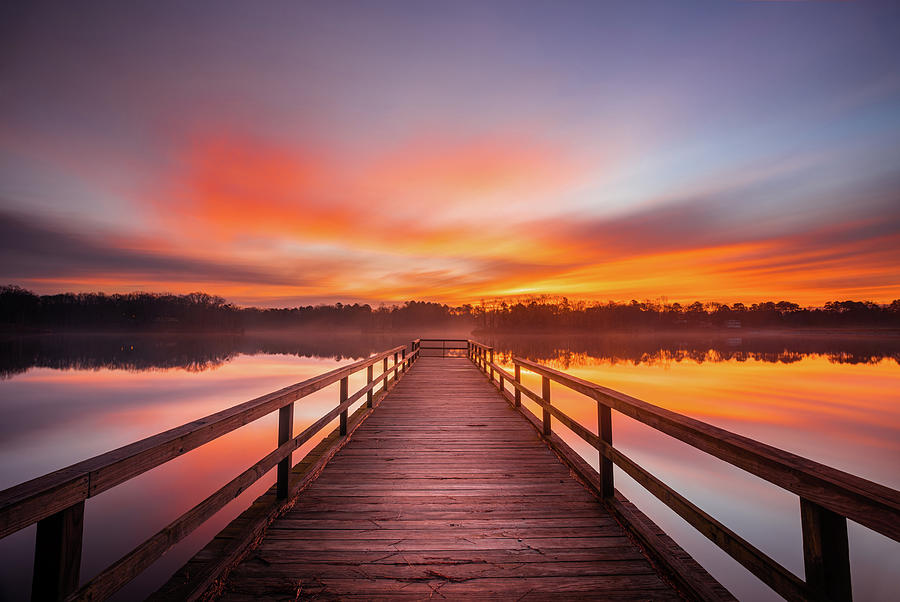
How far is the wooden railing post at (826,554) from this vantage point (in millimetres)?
1390

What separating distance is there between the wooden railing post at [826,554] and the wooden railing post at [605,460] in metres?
1.82

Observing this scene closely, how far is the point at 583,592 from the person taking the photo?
2219 mm

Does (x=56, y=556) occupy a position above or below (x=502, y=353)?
above

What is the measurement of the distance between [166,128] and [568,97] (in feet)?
41.1

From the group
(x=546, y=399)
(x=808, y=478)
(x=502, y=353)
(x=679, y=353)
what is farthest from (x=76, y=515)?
(x=679, y=353)

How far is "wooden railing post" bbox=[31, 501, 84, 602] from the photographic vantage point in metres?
1.29

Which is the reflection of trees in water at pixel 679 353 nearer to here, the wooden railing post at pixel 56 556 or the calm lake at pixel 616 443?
the calm lake at pixel 616 443

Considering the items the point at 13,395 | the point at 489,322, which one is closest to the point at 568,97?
the point at 13,395

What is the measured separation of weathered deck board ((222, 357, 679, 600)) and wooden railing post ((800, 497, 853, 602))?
1.02 metres

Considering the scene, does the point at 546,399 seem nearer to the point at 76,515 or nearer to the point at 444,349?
the point at 76,515

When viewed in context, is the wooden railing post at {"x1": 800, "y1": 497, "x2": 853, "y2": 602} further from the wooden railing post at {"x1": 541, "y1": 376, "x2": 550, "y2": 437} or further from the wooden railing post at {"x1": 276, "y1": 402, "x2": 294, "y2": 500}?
the wooden railing post at {"x1": 541, "y1": 376, "x2": 550, "y2": 437}

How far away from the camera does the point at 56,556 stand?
131 centimetres

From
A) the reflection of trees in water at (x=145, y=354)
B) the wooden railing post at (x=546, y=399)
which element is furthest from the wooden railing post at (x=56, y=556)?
the reflection of trees in water at (x=145, y=354)

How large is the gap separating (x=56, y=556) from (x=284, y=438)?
75.8 inches
